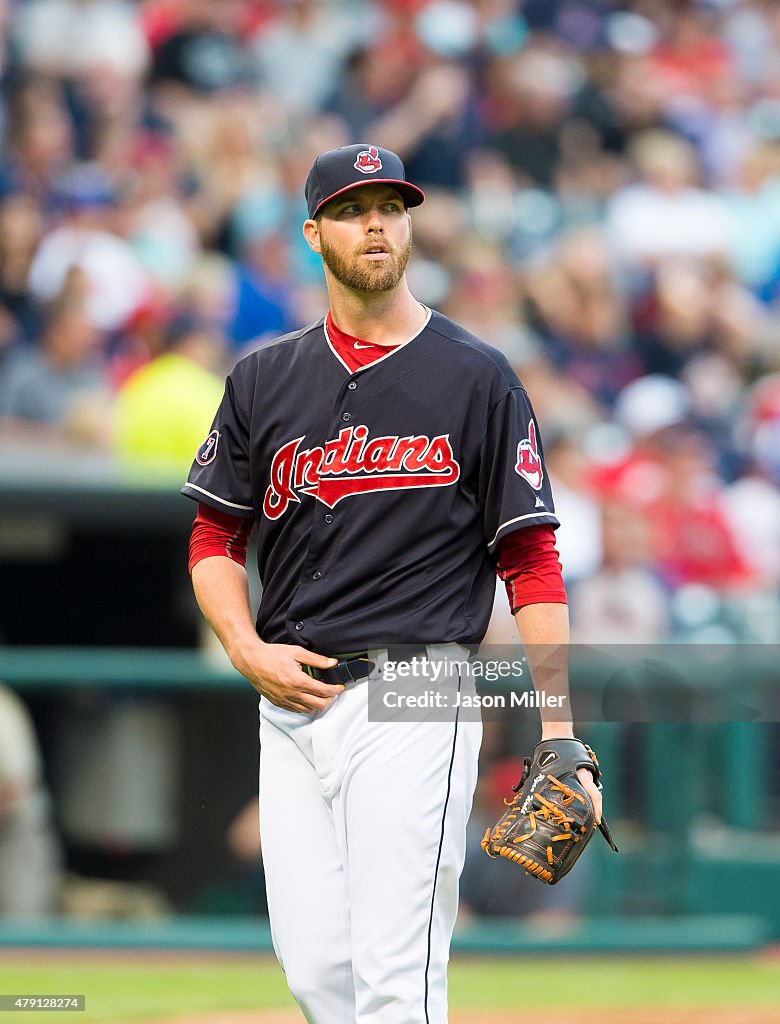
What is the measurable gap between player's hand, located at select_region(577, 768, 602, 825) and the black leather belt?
0.38 metres

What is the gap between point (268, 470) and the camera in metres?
3.39

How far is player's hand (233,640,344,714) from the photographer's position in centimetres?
322

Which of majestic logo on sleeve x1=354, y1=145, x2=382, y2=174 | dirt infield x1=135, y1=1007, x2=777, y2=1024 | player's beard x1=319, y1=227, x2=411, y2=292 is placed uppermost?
majestic logo on sleeve x1=354, y1=145, x2=382, y2=174

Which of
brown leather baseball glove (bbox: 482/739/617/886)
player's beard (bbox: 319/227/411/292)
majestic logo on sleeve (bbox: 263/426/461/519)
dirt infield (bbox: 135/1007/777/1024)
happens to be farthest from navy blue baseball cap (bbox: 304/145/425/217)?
dirt infield (bbox: 135/1007/777/1024)

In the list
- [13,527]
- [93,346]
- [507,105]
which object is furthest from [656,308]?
[13,527]

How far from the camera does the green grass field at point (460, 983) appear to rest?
225 inches

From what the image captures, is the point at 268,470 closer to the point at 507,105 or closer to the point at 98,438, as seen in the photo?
the point at 98,438

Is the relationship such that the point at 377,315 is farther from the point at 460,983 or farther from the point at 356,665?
the point at 460,983

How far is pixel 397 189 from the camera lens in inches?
130

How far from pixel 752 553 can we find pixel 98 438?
3634 millimetres

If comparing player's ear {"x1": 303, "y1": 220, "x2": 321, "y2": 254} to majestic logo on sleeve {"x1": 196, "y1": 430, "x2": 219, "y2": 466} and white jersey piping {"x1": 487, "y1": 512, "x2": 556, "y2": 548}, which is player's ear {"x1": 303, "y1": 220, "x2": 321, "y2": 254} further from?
white jersey piping {"x1": 487, "y1": 512, "x2": 556, "y2": 548}
